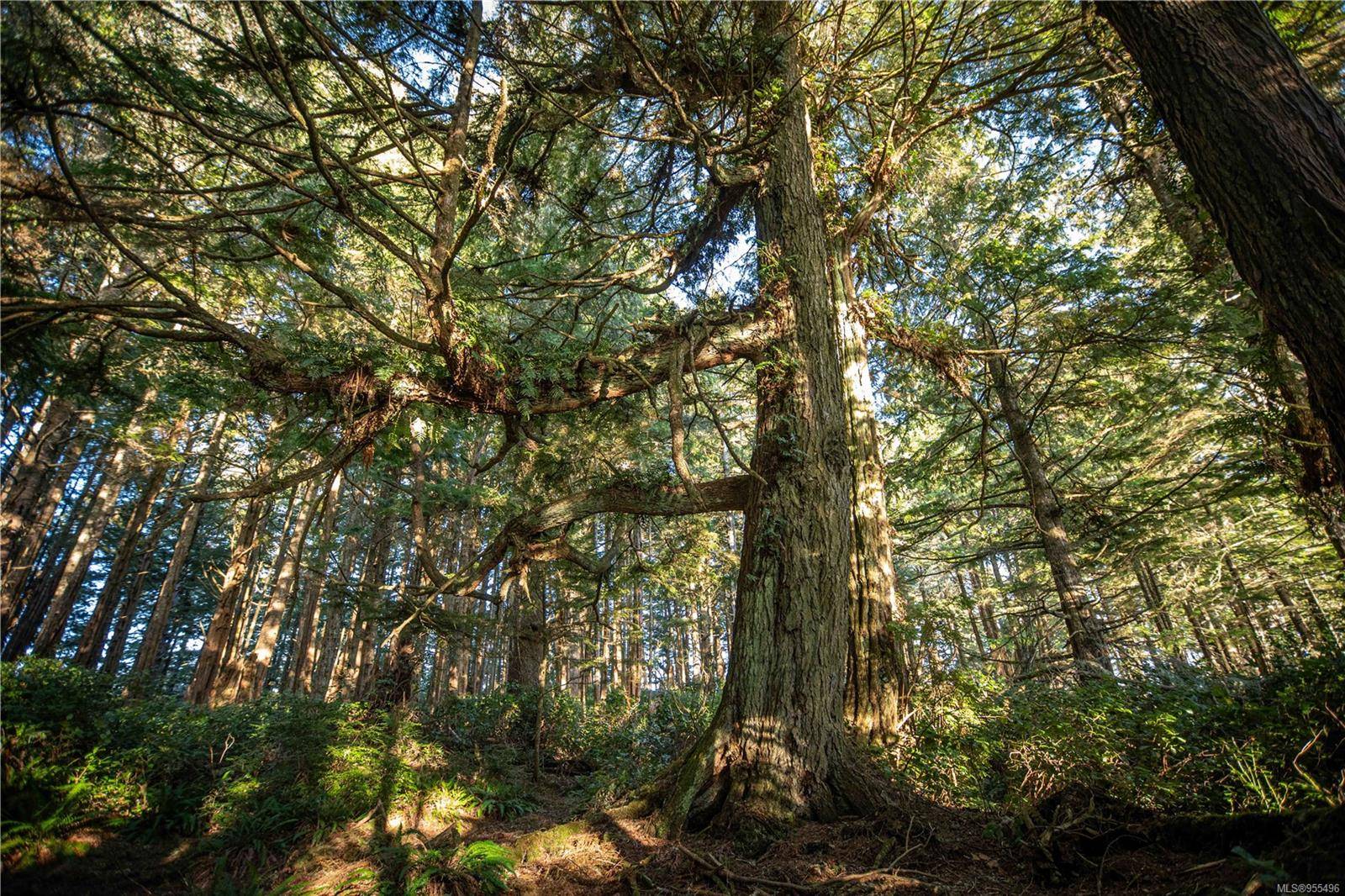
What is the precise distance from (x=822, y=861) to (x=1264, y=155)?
14.5 feet

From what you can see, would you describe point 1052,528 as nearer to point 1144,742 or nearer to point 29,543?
point 1144,742

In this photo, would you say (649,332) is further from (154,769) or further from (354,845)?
(154,769)

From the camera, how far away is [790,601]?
4.08 meters

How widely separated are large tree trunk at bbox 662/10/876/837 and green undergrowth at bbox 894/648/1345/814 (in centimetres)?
102

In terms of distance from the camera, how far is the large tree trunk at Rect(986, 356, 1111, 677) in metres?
6.92

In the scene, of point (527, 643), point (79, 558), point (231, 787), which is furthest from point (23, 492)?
point (527, 643)

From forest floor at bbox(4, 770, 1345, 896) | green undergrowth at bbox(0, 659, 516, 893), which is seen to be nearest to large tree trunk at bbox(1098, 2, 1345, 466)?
forest floor at bbox(4, 770, 1345, 896)

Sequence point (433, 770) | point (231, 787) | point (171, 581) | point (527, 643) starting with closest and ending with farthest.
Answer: point (231, 787) < point (433, 770) < point (527, 643) < point (171, 581)

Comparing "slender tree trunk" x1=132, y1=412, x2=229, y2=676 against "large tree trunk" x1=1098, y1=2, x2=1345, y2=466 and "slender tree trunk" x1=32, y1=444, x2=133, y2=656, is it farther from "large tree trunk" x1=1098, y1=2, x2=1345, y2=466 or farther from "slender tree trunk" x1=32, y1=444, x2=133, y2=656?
"large tree trunk" x1=1098, y1=2, x2=1345, y2=466

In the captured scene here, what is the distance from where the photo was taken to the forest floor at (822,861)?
237cm

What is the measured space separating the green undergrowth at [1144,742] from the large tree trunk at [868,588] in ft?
1.07

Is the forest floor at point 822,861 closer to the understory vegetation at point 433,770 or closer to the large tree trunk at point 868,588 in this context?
the understory vegetation at point 433,770

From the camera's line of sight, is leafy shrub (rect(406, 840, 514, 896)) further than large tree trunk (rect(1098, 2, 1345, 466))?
Yes

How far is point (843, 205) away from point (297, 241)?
650 centimetres
